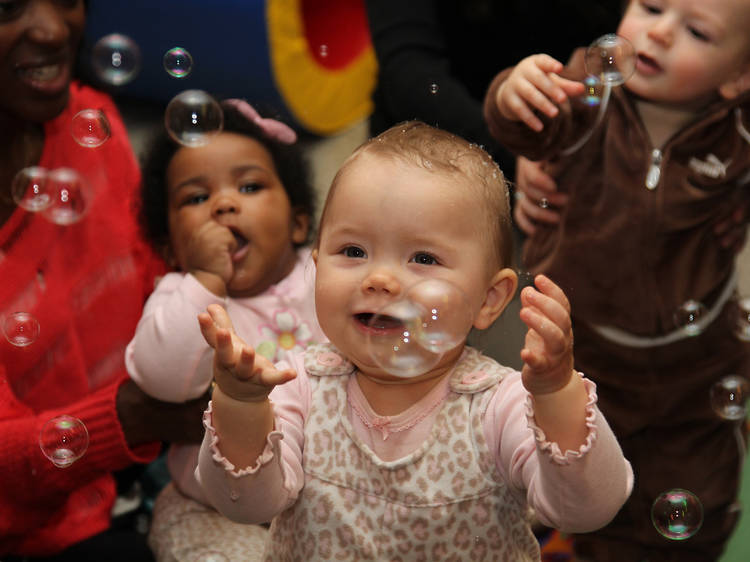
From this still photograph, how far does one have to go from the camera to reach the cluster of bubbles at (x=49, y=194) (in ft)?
3.83

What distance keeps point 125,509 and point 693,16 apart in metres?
0.92

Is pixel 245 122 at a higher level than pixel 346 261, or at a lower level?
lower

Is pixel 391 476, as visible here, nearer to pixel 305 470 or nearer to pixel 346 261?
pixel 305 470

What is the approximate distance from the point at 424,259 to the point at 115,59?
2.08ft

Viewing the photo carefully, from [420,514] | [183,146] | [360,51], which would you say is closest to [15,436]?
[183,146]

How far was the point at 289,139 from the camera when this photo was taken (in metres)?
1.27

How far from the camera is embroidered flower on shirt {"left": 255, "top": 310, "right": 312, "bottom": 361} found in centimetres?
115

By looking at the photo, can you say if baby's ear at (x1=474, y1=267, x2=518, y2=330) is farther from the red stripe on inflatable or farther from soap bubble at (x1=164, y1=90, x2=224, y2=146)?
the red stripe on inflatable

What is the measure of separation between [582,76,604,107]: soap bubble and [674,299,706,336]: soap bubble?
29cm

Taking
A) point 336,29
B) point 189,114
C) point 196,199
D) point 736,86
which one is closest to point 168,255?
point 196,199

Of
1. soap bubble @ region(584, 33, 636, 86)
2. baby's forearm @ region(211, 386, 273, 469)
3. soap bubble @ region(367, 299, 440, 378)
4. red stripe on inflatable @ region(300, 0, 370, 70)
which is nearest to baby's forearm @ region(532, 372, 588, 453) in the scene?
soap bubble @ region(367, 299, 440, 378)

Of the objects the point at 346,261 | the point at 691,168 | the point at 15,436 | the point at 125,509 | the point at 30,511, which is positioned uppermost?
the point at 346,261

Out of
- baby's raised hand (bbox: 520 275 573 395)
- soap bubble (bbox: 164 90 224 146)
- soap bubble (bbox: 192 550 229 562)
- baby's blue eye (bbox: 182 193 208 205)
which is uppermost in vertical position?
baby's raised hand (bbox: 520 275 573 395)

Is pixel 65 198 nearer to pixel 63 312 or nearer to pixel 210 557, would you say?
pixel 63 312
